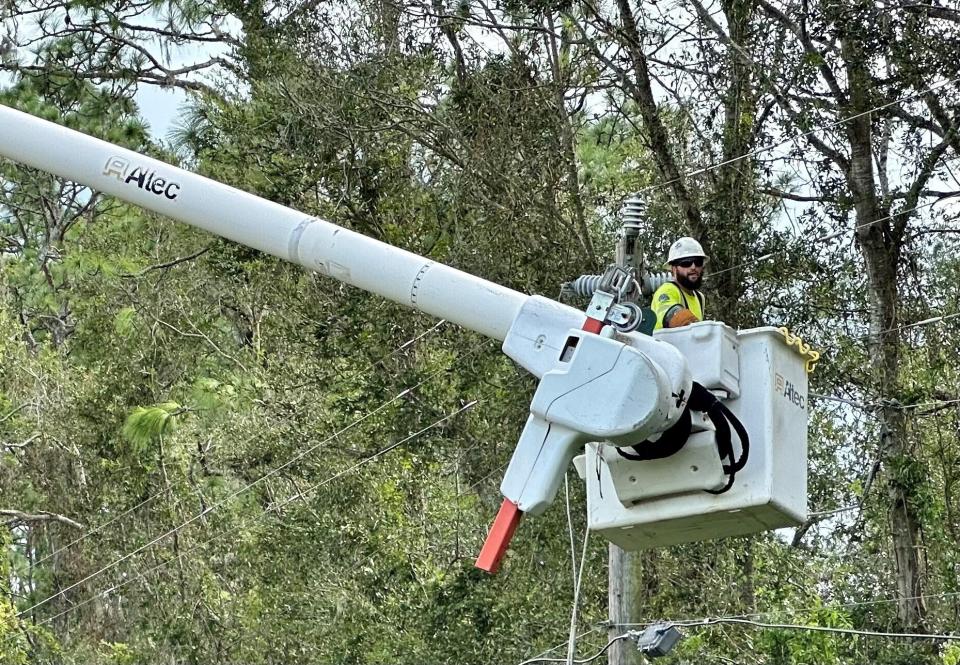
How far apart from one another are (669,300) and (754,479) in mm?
903

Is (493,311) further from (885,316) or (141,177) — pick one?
(885,316)

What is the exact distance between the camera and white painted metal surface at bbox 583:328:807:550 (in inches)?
273

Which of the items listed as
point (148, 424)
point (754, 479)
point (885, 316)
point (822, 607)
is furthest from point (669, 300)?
point (148, 424)

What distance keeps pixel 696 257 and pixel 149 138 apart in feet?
46.2

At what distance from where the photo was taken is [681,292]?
7.56m

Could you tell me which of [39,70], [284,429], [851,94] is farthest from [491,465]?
[39,70]

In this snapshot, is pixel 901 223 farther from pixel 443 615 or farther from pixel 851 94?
pixel 443 615

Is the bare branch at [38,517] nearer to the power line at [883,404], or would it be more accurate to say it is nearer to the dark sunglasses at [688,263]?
the power line at [883,404]

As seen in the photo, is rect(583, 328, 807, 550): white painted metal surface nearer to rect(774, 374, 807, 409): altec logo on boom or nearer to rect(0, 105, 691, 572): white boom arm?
rect(774, 374, 807, 409): altec logo on boom

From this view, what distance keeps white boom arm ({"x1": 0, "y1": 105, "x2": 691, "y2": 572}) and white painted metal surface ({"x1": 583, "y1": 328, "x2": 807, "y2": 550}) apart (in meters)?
0.46

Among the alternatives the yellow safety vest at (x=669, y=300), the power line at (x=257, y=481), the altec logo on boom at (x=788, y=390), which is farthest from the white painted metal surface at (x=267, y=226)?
the power line at (x=257, y=481)

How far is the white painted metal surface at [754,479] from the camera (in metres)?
6.93

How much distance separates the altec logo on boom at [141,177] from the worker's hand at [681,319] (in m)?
2.13

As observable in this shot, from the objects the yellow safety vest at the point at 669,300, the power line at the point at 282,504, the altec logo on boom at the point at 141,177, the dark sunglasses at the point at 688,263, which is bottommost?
the yellow safety vest at the point at 669,300
